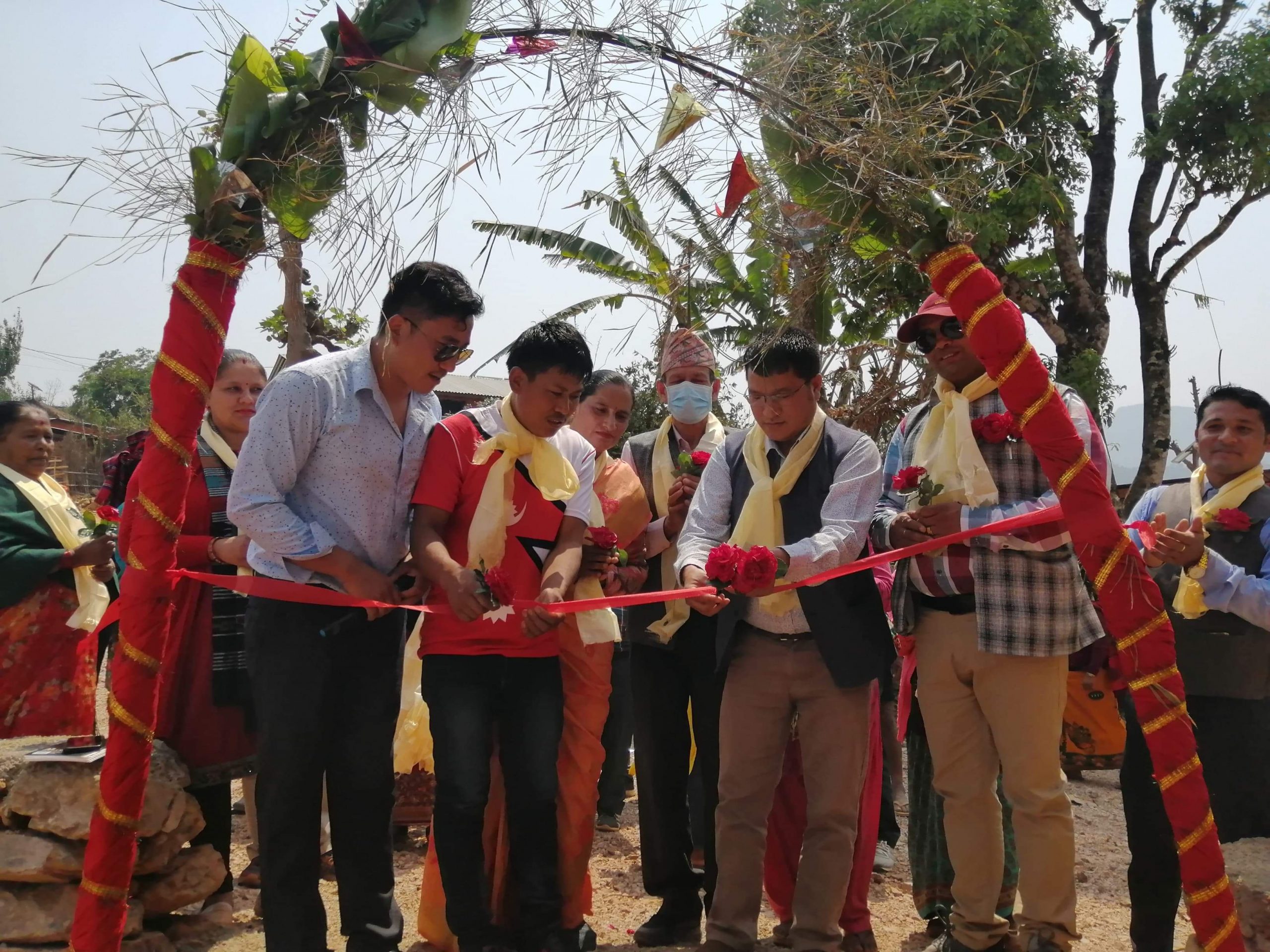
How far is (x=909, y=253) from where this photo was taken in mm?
3021

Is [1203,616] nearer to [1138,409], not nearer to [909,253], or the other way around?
[909,253]

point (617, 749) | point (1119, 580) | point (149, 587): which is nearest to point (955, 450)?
point (1119, 580)

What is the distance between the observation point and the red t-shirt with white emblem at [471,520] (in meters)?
3.49

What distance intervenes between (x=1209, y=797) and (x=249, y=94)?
385cm

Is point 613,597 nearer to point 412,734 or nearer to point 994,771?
point 994,771

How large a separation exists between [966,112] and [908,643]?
186 cm

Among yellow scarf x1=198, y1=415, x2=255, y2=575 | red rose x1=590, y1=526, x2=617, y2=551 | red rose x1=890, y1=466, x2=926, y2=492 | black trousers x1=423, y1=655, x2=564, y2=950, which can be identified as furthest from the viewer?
yellow scarf x1=198, y1=415, x2=255, y2=575

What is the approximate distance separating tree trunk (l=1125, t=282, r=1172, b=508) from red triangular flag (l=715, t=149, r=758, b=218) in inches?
486

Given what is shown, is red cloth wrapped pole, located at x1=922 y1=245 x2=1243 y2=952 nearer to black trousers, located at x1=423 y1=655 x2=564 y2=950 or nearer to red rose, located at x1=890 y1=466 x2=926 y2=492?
red rose, located at x1=890 y1=466 x2=926 y2=492

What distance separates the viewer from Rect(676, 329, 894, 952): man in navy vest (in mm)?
3576

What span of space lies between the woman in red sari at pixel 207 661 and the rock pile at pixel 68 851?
0.13m

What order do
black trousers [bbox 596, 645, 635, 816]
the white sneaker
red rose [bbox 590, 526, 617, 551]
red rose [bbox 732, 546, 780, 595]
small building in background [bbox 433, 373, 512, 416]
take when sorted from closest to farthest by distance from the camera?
red rose [bbox 732, 546, 780, 595] → red rose [bbox 590, 526, 617, 551] → the white sneaker → black trousers [bbox 596, 645, 635, 816] → small building in background [bbox 433, 373, 512, 416]

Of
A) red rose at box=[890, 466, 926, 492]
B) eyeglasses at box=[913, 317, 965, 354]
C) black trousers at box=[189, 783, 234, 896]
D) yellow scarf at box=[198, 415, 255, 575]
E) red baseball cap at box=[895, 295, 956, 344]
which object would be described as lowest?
black trousers at box=[189, 783, 234, 896]

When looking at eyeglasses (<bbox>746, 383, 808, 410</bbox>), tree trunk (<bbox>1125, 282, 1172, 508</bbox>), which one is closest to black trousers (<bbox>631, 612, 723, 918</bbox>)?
eyeglasses (<bbox>746, 383, 808, 410</bbox>)
